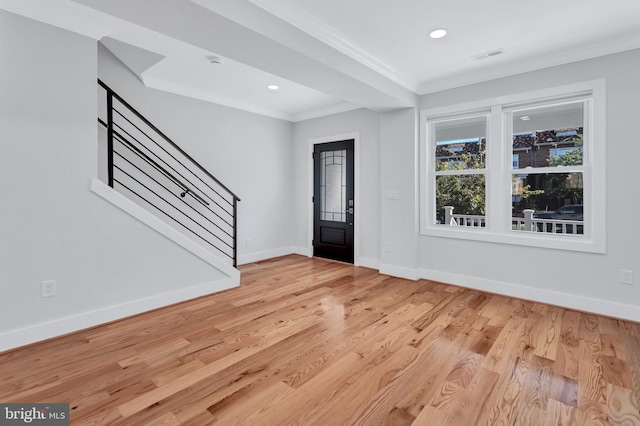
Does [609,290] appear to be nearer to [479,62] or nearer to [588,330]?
[588,330]

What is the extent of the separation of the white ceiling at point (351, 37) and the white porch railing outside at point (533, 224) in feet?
5.59

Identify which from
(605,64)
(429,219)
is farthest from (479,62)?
(429,219)

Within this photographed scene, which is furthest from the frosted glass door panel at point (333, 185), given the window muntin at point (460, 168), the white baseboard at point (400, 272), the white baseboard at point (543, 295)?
the white baseboard at point (543, 295)

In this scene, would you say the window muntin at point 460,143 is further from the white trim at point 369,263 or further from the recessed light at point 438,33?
the white trim at point 369,263

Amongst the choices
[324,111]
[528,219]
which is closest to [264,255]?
[324,111]

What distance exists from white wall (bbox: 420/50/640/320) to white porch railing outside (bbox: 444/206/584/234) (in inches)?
11.4

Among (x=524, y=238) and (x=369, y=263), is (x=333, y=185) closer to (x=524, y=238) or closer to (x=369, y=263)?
(x=369, y=263)

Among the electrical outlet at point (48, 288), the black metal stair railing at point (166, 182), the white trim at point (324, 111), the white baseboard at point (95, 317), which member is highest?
the white trim at point (324, 111)

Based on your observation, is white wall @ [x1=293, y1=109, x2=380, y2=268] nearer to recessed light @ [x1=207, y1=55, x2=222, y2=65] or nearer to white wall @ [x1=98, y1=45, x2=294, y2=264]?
white wall @ [x1=98, y1=45, x2=294, y2=264]

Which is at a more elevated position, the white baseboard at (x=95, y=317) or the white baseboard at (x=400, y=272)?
the white baseboard at (x=400, y=272)

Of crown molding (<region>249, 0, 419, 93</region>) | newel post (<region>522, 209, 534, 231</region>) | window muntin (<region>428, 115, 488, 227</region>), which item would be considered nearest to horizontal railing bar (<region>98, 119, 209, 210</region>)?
crown molding (<region>249, 0, 419, 93</region>)

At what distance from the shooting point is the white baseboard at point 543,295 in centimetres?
308

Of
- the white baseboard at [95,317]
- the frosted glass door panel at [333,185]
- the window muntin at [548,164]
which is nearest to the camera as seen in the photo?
the white baseboard at [95,317]

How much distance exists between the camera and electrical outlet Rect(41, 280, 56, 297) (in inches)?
102
